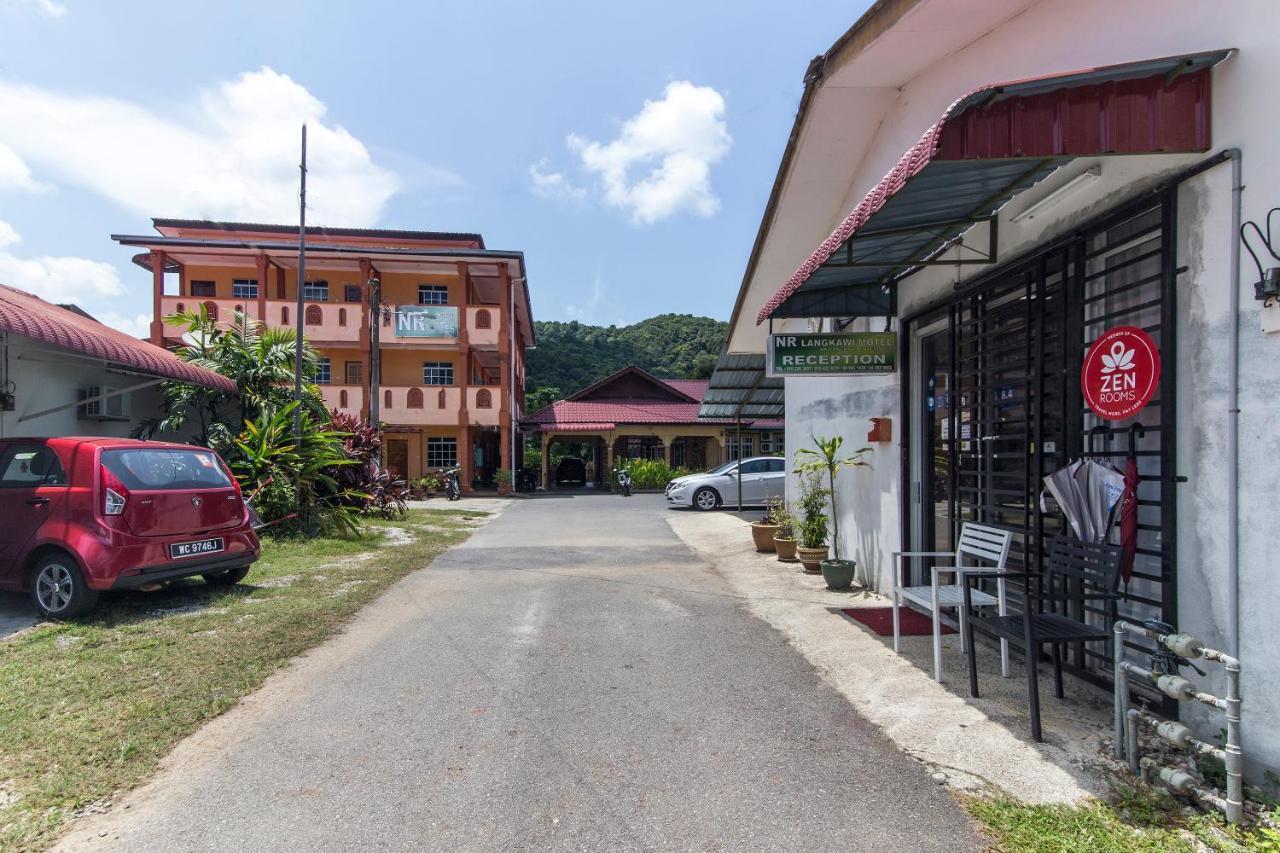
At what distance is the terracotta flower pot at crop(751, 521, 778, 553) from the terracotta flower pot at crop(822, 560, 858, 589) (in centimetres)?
270

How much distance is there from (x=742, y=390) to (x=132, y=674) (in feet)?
36.0

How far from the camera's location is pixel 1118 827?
271 cm

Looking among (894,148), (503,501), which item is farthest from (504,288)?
(894,148)

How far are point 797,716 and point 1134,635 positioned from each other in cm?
193

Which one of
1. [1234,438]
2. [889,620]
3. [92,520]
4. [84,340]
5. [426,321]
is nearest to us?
[1234,438]

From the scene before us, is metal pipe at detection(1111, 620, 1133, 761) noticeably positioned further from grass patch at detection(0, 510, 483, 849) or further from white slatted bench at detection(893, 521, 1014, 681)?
grass patch at detection(0, 510, 483, 849)

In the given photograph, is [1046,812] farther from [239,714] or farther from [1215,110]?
[239,714]

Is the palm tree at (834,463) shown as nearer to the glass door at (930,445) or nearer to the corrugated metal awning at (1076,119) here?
the glass door at (930,445)

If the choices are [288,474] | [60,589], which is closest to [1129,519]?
[60,589]

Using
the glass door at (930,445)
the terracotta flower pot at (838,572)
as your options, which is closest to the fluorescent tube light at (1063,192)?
the glass door at (930,445)

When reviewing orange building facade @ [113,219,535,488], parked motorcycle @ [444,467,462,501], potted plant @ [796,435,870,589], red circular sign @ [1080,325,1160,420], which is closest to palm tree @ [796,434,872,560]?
potted plant @ [796,435,870,589]

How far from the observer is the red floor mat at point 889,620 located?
5621 mm

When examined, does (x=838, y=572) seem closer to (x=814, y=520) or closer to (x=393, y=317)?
(x=814, y=520)

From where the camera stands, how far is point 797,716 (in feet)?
12.7
